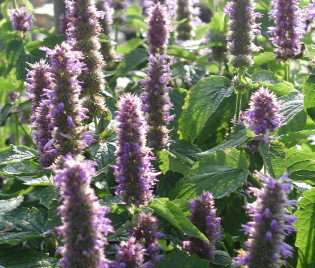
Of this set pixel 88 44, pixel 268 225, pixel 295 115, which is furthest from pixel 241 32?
pixel 268 225

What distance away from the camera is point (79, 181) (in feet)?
5.07

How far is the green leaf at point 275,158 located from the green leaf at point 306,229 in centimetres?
15

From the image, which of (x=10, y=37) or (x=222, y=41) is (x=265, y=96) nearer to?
(x=222, y=41)

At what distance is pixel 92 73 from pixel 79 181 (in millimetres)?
1260

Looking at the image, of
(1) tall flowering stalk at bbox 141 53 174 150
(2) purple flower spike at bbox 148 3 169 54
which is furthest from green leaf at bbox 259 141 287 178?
(2) purple flower spike at bbox 148 3 169 54

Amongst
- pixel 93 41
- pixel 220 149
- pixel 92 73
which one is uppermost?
pixel 93 41

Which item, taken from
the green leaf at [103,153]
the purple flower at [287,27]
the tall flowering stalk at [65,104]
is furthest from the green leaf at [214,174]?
the purple flower at [287,27]

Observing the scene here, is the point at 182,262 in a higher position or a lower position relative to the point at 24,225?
lower

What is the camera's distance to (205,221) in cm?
213

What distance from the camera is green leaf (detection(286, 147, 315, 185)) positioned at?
2.42m

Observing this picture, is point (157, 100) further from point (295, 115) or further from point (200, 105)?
point (295, 115)

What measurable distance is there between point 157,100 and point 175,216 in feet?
2.51

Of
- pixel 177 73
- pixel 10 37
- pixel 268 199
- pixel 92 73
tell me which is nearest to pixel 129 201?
pixel 268 199

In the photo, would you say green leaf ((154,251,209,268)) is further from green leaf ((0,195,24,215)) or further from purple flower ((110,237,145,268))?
green leaf ((0,195,24,215))
